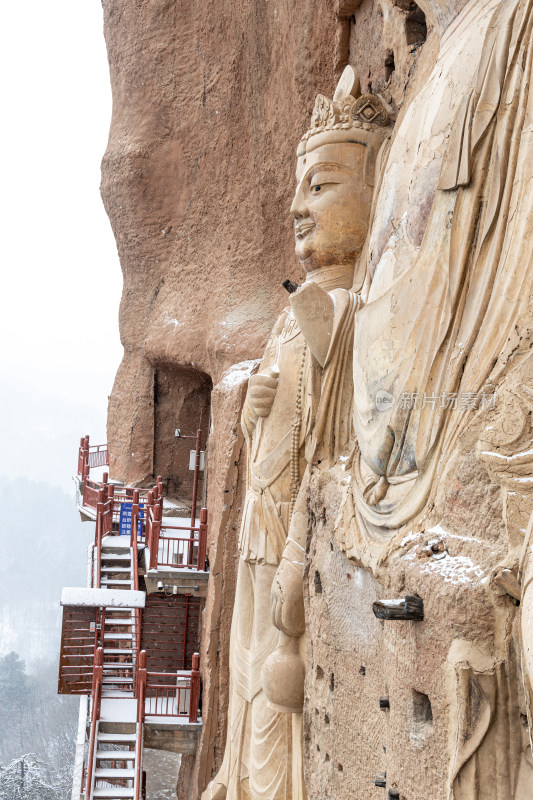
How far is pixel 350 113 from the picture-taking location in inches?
178

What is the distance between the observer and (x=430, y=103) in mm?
3316

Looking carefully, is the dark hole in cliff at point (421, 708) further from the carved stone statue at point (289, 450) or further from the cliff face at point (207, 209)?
the cliff face at point (207, 209)

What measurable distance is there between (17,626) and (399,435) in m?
47.0

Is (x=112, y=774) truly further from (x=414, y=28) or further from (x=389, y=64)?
(x=414, y=28)

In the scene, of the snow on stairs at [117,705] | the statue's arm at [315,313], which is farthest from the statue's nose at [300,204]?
the snow on stairs at [117,705]

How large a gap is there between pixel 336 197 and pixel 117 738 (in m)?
5.03

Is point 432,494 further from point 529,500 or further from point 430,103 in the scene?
point 430,103

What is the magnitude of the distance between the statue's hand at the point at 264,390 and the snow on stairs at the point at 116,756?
12.1 ft

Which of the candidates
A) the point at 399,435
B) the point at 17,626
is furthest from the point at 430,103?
the point at 17,626

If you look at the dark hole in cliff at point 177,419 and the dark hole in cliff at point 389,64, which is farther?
the dark hole in cliff at point 177,419

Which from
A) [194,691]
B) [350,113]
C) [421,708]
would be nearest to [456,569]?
[421,708]

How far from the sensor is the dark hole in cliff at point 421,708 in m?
2.69

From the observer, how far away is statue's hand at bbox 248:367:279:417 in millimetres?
4906

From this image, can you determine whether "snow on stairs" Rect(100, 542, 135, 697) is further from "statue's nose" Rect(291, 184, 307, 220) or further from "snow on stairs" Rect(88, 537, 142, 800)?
"statue's nose" Rect(291, 184, 307, 220)
